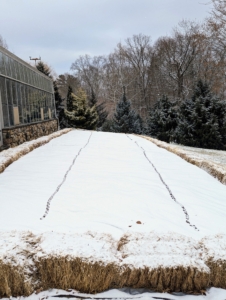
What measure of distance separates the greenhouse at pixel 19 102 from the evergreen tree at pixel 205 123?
7.43 metres

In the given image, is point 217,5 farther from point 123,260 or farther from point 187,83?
point 187,83

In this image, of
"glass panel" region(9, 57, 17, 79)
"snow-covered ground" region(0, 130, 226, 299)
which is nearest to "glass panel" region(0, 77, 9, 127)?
"glass panel" region(9, 57, 17, 79)

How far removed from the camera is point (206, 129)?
13523 mm

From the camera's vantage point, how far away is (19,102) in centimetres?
827

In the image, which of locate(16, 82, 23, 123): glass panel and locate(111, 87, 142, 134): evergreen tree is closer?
locate(16, 82, 23, 123): glass panel

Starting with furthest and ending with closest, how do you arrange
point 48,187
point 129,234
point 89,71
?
point 89,71
point 48,187
point 129,234

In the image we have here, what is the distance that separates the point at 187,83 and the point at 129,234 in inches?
922

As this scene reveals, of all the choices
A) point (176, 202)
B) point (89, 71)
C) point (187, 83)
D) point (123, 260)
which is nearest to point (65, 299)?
Answer: point (123, 260)

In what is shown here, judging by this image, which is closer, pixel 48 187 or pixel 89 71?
pixel 48 187

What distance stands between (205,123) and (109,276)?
12820mm

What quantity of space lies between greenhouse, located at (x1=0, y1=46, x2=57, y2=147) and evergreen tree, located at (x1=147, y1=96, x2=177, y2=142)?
25.0 ft

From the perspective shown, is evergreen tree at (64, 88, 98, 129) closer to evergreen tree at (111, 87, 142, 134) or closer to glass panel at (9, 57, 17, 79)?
evergreen tree at (111, 87, 142, 134)

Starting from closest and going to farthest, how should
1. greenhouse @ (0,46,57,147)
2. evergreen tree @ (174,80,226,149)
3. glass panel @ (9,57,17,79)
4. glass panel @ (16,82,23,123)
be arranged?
greenhouse @ (0,46,57,147) → glass panel @ (9,57,17,79) → glass panel @ (16,82,23,123) → evergreen tree @ (174,80,226,149)

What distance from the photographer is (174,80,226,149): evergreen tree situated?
44.1 feet
